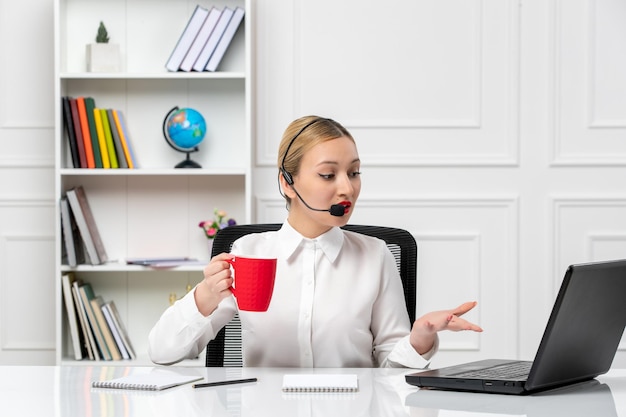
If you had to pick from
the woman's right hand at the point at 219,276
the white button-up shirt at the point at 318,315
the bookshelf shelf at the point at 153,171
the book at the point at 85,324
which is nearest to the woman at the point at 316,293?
the white button-up shirt at the point at 318,315

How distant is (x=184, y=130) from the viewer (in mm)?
3260

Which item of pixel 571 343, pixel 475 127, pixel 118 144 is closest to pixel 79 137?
pixel 118 144

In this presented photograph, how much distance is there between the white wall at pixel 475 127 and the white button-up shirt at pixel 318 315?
5.20ft

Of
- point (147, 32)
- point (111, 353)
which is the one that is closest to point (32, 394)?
point (111, 353)

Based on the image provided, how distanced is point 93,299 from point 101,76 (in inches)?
34.3

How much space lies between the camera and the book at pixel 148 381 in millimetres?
1359

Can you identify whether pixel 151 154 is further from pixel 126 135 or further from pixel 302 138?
pixel 302 138

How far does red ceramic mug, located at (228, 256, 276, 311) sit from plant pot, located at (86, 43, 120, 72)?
2.11 m

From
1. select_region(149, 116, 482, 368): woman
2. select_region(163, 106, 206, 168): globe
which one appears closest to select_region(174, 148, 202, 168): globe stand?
select_region(163, 106, 206, 168): globe

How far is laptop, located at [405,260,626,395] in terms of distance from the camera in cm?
123

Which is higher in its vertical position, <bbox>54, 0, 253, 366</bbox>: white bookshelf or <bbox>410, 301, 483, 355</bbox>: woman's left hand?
<bbox>54, 0, 253, 366</bbox>: white bookshelf

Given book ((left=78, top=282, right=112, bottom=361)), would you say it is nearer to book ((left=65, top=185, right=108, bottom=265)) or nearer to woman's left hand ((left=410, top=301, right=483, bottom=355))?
book ((left=65, top=185, right=108, bottom=265))

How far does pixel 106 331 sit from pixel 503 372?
7.22 feet

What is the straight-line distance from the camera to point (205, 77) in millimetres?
3242
